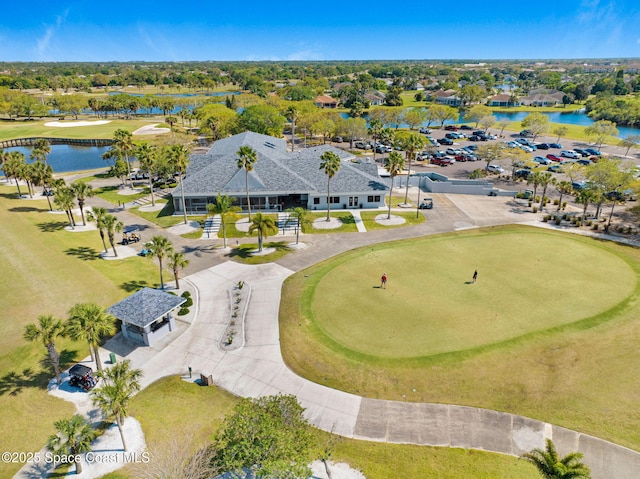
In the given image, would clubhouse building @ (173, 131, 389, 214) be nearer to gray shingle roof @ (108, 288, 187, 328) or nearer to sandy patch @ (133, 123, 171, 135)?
gray shingle roof @ (108, 288, 187, 328)

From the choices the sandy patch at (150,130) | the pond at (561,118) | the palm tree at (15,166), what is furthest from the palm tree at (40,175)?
the pond at (561,118)

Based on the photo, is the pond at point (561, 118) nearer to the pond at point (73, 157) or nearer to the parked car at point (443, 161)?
the parked car at point (443, 161)

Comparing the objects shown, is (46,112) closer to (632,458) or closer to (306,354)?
(306,354)

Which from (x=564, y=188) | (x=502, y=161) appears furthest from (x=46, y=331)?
(x=502, y=161)

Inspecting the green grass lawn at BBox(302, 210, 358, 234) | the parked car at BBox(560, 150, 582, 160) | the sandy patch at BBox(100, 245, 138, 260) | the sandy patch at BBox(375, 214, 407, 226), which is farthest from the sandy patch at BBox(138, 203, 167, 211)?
the parked car at BBox(560, 150, 582, 160)

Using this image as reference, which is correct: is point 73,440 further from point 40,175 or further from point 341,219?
point 40,175

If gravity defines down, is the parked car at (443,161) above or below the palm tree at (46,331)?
above

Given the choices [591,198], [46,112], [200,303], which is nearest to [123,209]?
[200,303]
